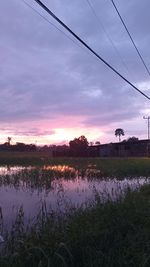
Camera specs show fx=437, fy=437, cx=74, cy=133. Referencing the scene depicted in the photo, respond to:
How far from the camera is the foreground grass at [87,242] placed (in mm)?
7082

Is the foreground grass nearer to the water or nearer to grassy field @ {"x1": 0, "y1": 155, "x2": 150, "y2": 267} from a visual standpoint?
grassy field @ {"x1": 0, "y1": 155, "x2": 150, "y2": 267}

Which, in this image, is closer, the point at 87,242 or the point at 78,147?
the point at 87,242

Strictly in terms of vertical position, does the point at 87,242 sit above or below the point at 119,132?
below

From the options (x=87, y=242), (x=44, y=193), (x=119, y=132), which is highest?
(x=119, y=132)

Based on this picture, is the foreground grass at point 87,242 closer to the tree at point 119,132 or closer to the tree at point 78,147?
the tree at point 78,147

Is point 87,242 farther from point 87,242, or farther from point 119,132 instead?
point 119,132

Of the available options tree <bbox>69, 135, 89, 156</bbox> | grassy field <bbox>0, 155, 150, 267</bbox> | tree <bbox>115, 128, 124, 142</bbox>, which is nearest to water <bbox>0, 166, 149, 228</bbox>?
grassy field <bbox>0, 155, 150, 267</bbox>

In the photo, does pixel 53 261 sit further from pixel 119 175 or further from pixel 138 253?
pixel 119 175

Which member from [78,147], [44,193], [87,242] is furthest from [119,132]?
[87,242]

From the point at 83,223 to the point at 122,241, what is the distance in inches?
58.3

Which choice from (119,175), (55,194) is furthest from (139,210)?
(119,175)

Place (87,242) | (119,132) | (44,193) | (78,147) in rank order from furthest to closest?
1. (119,132)
2. (78,147)
3. (44,193)
4. (87,242)

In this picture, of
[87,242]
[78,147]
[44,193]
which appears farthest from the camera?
[78,147]

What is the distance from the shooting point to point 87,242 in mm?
8078
